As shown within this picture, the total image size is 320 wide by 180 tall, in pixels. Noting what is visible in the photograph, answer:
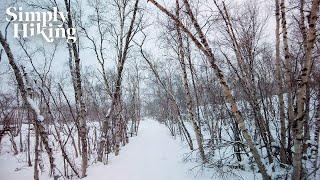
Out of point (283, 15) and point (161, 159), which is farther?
point (161, 159)

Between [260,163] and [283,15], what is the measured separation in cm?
492

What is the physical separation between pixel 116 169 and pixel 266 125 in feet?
24.6

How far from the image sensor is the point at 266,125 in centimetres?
954

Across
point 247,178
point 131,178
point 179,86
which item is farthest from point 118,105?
point 179,86

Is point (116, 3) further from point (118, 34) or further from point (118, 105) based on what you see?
point (118, 105)

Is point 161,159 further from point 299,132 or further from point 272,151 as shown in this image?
point 299,132

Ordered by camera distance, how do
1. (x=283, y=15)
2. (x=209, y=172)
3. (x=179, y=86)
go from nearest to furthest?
(x=283, y=15) → (x=209, y=172) → (x=179, y=86)

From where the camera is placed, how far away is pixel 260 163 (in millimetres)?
7551

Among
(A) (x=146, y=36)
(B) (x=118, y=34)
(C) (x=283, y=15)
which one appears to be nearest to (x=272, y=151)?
(C) (x=283, y=15)

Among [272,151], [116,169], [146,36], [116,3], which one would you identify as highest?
[116,3]

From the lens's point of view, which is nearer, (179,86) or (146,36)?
(146,36)

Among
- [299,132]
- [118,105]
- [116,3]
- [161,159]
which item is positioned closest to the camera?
[299,132]

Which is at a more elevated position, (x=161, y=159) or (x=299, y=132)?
(x=299, y=132)

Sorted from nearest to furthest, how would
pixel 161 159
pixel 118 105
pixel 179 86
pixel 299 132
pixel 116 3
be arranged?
pixel 299 132 < pixel 161 159 < pixel 116 3 < pixel 118 105 < pixel 179 86
